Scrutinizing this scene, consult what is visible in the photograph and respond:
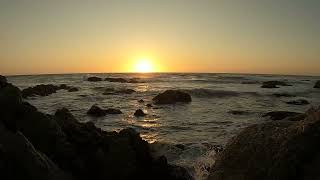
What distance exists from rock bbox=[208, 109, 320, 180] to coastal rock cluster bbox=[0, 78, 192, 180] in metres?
2.91

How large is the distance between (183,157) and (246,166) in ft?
25.2

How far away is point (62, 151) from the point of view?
27.2ft

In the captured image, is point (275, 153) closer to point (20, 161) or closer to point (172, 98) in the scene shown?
point (20, 161)

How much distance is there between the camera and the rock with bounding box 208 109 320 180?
5.08 m

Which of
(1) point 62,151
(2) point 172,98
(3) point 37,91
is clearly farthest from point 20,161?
(3) point 37,91

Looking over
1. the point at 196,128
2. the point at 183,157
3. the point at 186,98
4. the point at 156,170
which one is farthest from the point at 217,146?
the point at 186,98

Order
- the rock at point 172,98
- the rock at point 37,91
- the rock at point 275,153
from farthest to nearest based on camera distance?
1. the rock at point 37,91
2. the rock at point 172,98
3. the rock at point 275,153

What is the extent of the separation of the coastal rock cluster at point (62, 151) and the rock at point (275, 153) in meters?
2.91

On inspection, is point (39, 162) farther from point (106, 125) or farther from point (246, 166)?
point (106, 125)

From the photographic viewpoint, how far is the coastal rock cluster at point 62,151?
21.4 ft

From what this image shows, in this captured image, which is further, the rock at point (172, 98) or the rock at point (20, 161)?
the rock at point (172, 98)

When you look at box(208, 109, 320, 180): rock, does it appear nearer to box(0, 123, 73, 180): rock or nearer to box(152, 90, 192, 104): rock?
box(0, 123, 73, 180): rock

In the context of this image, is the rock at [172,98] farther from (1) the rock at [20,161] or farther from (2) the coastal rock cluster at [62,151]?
(1) the rock at [20,161]

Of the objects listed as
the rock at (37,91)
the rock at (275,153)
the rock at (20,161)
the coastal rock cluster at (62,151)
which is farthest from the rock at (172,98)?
the rock at (275,153)
